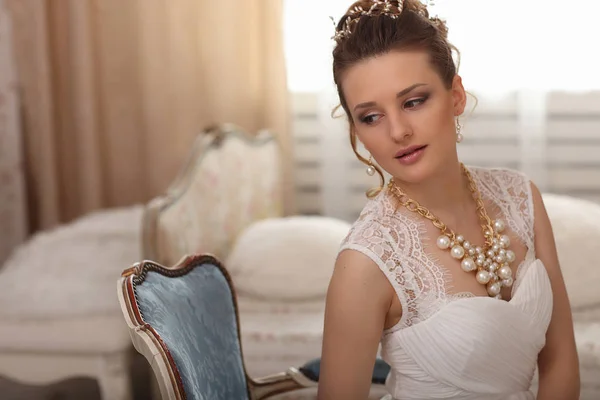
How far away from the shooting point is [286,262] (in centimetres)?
300

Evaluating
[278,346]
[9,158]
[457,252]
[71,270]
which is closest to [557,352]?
[457,252]

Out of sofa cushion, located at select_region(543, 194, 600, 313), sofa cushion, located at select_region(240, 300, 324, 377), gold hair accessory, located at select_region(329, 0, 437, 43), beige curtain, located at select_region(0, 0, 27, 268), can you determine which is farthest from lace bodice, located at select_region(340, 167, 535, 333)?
beige curtain, located at select_region(0, 0, 27, 268)

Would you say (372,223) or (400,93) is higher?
(400,93)

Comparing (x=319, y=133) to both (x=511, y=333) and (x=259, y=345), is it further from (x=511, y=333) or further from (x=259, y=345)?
(x=511, y=333)

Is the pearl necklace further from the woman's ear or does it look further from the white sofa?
the white sofa

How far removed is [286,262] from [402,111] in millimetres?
1561

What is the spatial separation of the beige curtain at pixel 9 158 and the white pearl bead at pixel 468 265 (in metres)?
3.09

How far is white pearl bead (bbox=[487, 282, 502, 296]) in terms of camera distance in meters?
1.59

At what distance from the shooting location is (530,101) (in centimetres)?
373

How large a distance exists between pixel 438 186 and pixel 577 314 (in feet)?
4.51

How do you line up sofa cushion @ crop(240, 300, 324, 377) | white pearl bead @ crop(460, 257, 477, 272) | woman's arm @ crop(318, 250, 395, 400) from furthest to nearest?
sofa cushion @ crop(240, 300, 324, 377) < white pearl bead @ crop(460, 257, 477, 272) < woman's arm @ crop(318, 250, 395, 400)

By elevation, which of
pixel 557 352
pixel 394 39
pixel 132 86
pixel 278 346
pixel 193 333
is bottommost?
pixel 278 346

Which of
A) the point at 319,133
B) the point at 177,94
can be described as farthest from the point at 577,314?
the point at 177,94

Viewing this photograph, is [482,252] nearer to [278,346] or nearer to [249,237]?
[278,346]
